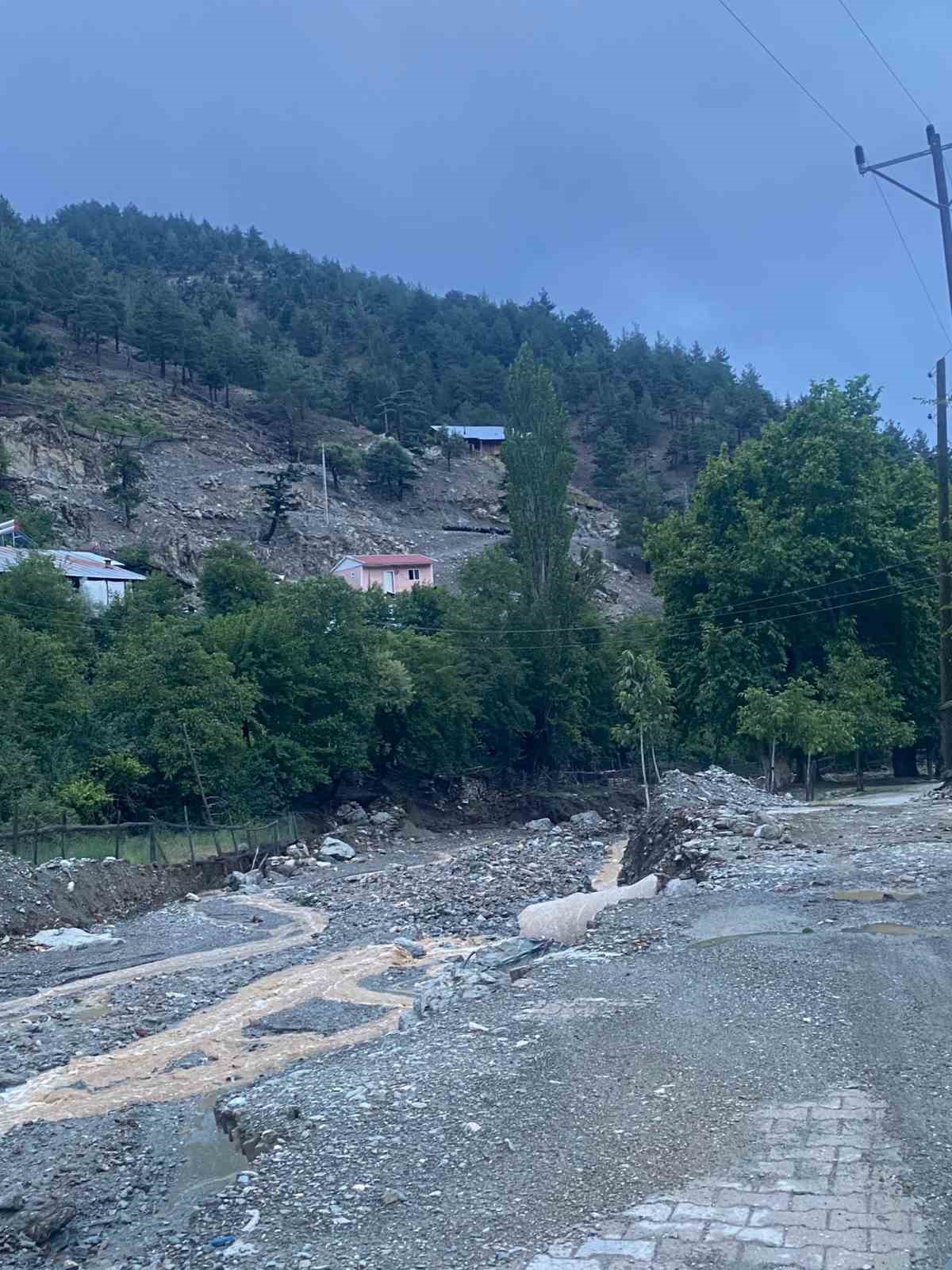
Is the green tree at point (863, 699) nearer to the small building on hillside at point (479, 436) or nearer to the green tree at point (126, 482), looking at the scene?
the green tree at point (126, 482)

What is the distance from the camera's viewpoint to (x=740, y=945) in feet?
35.2

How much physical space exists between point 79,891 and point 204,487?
206 ft

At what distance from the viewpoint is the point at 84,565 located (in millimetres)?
56438

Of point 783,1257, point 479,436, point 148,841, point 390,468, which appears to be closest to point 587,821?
point 148,841

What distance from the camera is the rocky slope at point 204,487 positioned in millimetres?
72688

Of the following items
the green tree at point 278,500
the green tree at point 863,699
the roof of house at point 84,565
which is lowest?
the green tree at point 863,699

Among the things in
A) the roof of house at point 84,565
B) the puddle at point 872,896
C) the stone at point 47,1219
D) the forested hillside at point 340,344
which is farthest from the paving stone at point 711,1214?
the forested hillside at point 340,344

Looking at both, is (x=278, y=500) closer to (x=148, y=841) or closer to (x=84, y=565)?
(x=84, y=565)

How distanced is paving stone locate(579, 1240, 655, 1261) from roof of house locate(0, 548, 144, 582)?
51.0 metres

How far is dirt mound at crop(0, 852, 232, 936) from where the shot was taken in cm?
2088

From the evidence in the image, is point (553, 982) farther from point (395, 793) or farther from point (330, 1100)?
point (395, 793)

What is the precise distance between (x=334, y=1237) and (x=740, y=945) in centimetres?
621

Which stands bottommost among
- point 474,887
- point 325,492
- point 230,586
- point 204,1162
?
point 474,887

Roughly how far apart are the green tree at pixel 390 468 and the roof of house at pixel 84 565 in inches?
1424
